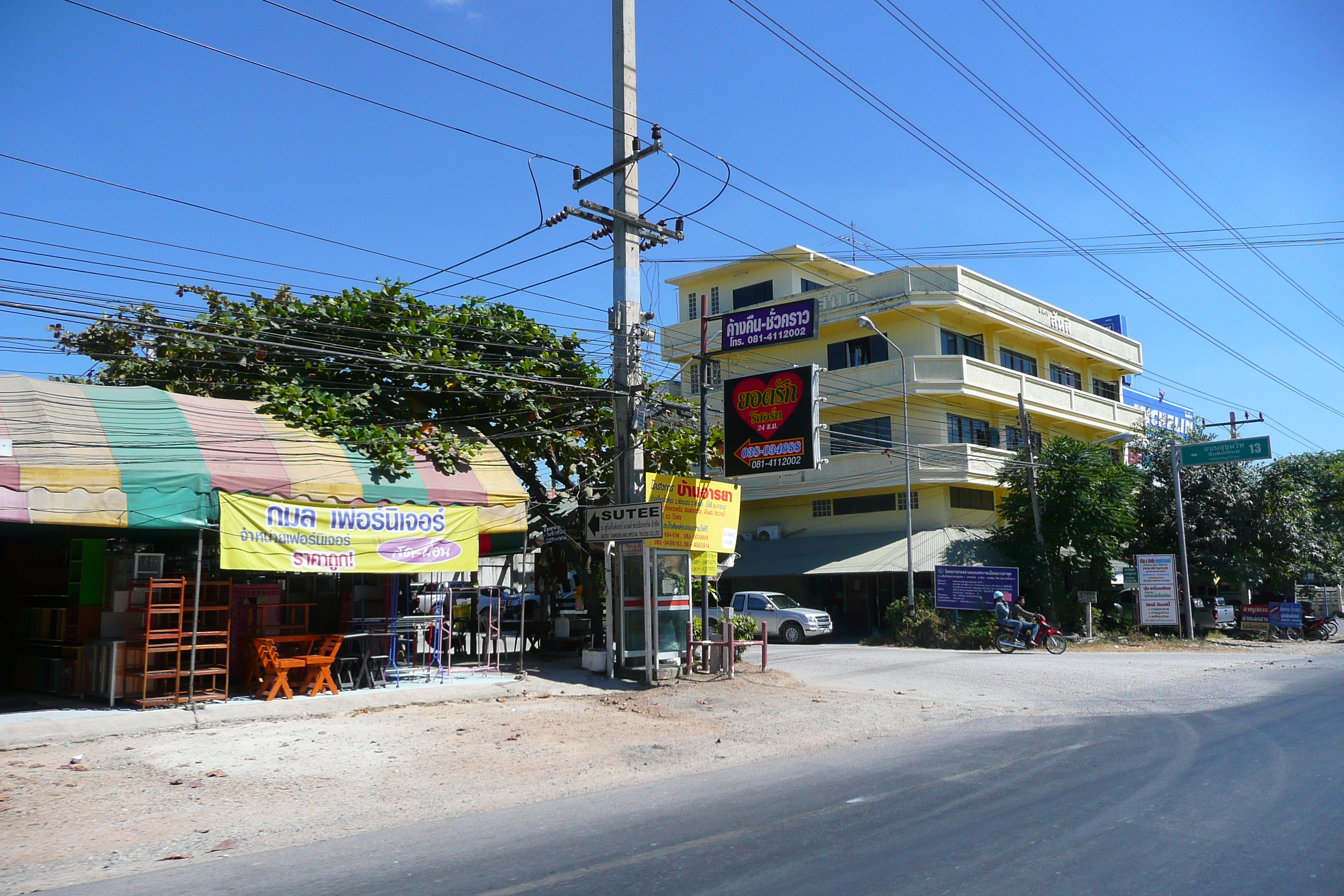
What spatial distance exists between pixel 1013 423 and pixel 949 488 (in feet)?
18.0

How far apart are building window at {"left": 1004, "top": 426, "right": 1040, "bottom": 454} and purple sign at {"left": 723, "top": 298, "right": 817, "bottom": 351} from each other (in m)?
24.0

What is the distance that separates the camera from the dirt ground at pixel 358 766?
769 centimetres

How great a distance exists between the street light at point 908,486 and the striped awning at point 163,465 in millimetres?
16485

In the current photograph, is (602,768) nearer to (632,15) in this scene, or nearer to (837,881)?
(837,881)

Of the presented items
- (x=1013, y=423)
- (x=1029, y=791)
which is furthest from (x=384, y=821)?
(x=1013, y=423)

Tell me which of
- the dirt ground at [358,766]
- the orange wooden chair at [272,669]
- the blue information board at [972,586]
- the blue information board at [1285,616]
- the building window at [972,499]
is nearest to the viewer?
the dirt ground at [358,766]

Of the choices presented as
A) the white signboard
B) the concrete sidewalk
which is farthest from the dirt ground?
the white signboard

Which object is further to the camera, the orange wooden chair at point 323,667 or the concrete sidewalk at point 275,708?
the orange wooden chair at point 323,667

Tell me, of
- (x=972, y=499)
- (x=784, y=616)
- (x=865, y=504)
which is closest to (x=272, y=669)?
(x=784, y=616)

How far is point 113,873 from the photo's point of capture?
266 inches

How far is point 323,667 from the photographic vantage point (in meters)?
14.1

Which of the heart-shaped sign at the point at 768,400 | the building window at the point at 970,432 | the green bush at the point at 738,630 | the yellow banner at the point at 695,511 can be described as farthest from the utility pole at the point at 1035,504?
the heart-shaped sign at the point at 768,400

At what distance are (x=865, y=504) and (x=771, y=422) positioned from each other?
20.5 metres

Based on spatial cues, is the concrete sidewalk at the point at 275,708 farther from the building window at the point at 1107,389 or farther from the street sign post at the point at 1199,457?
the building window at the point at 1107,389
